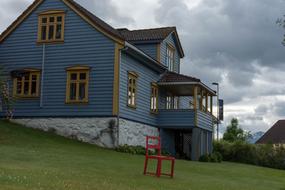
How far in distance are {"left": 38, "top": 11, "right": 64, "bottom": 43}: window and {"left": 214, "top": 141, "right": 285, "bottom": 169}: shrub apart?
54.2ft

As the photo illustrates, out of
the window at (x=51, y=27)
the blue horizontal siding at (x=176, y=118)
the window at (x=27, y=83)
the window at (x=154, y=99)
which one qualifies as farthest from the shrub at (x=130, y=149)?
the window at (x=51, y=27)

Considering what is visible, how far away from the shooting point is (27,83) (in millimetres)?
28500

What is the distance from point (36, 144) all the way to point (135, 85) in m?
8.09

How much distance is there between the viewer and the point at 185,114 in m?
30.3

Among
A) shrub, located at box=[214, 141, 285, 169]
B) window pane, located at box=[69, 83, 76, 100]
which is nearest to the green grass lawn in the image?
window pane, located at box=[69, 83, 76, 100]

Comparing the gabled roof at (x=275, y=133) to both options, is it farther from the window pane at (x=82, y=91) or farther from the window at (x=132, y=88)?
the window pane at (x=82, y=91)

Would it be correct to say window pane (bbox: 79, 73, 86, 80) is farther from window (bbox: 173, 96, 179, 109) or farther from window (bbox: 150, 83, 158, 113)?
window (bbox: 173, 96, 179, 109)

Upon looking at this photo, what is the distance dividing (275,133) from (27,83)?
40.6 meters

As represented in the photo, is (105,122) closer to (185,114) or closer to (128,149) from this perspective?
(128,149)

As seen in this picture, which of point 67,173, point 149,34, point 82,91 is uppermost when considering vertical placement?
point 149,34

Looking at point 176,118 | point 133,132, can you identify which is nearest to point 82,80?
point 133,132

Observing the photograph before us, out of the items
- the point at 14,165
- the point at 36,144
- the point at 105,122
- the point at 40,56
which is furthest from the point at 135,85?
the point at 14,165

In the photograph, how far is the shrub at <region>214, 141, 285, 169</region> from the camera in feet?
120

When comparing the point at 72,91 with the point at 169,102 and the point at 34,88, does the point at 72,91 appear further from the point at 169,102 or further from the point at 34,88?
the point at 169,102
